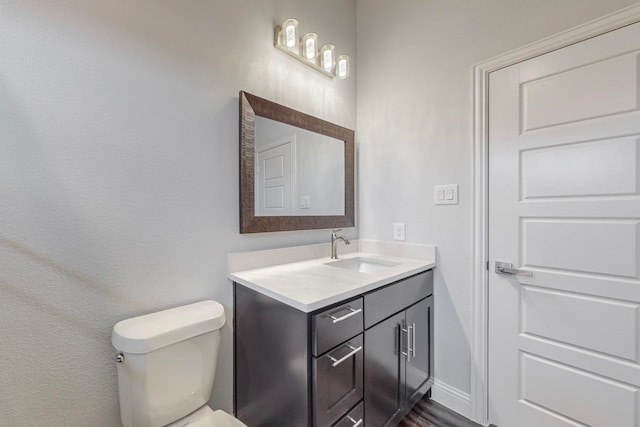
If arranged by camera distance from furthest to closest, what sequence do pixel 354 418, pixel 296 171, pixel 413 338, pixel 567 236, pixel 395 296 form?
pixel 296 171 < pixel 413 338 < pixel 395 296 < pixel 567 236 < pixel 354 418

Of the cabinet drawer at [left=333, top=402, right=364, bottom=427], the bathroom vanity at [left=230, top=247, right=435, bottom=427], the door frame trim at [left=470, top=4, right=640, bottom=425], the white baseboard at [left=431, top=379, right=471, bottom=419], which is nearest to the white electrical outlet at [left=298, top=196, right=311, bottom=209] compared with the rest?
the bathroom vanity at [left=230, top=247, right=435, bottom=427]

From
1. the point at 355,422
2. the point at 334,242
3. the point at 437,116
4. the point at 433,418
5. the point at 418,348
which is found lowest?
the point at 433,418

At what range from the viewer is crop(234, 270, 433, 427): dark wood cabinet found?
1022 mm

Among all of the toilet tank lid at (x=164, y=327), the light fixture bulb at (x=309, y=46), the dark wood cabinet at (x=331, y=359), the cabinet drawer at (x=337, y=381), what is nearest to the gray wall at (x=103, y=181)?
the toilet tank lid at (x=164, y=327)

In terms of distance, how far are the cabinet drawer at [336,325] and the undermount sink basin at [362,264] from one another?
58 cm

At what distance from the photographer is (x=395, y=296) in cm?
139

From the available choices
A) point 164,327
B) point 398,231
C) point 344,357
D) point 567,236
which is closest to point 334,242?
point 398,231

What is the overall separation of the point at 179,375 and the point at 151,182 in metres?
0.79

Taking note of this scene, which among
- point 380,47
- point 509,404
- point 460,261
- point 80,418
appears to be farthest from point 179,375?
point 380,47

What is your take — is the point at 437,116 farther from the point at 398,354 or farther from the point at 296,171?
the point at 398,354

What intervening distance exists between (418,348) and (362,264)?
60cm

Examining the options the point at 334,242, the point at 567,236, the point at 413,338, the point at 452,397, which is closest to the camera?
the point at 567,236

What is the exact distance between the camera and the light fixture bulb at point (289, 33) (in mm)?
1565

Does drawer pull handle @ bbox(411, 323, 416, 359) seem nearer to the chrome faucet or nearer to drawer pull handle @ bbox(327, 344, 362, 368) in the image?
drawer pull handle @ bbox(327, 344, 362, 368)
